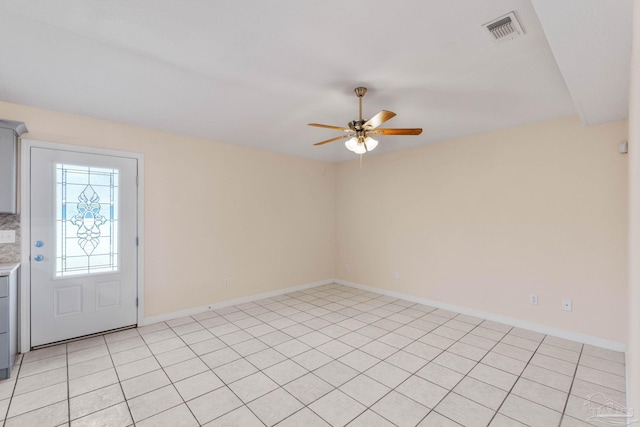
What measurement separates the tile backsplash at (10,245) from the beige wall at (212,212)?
33.1 inches

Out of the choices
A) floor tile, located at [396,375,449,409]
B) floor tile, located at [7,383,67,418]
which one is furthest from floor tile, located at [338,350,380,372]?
floor tile, located at [7,383,67,418]

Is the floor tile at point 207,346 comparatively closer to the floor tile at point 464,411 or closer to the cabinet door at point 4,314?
the cabinet door at point 4,314

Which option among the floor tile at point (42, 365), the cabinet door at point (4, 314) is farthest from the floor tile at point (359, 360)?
the cabinet door at point (4, 314)

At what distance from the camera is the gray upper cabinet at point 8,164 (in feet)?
8.61

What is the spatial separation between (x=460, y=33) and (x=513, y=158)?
7.83 feet

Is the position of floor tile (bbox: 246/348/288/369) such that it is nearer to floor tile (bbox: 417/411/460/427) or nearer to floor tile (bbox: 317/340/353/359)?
floor tile (bbox: 317/340/353/359)

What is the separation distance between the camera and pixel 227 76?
2.38m

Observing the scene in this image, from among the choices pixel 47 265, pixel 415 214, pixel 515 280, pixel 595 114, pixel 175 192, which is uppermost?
pixel 595 114

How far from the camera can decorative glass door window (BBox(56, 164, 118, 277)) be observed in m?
3.10

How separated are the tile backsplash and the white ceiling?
115cm

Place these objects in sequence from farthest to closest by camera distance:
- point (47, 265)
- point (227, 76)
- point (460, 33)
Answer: point (47, 265) → point (227, 76) → point (460, 33)

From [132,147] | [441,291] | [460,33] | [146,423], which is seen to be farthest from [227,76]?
[441,291]

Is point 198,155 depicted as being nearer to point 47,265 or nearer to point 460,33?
point 47,265

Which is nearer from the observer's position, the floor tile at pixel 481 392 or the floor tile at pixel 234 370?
the floor tile at pixel 481 392
